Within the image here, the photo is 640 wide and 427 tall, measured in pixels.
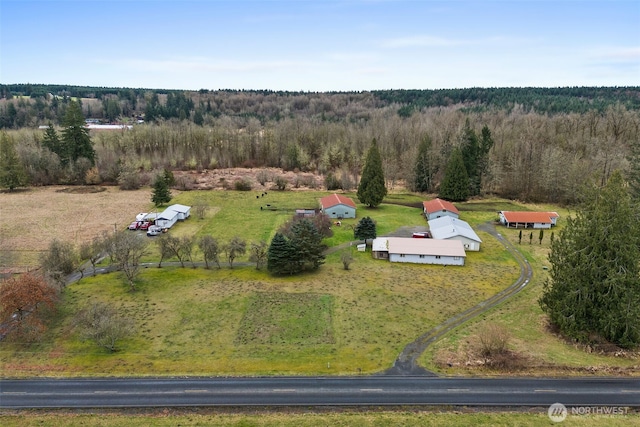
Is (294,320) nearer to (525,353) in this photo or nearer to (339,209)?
(525,353)

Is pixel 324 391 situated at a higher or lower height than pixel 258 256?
lower

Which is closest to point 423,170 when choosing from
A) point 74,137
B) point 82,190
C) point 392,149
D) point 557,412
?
point 392,149

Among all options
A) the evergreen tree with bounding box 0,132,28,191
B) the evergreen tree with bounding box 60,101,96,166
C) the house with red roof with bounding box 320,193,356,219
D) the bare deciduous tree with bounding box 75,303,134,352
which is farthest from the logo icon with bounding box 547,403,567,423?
the evergreen tree with bounding box 0,132,28,191

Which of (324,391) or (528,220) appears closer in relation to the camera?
(324,391)

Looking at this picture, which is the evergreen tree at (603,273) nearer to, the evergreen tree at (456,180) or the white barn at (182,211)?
the evergreen tree at (456,180)

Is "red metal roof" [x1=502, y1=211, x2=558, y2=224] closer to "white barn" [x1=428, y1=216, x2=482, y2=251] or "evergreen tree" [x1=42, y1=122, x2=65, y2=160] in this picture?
"white barn" [x1=428, y1=216, x2=482, y2=251]

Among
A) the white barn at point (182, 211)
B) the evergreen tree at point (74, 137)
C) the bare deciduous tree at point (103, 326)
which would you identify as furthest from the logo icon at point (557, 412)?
the evergreen tree at point (74, 137)

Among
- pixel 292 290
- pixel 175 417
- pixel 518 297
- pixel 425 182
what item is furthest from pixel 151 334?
pixel 425 182
